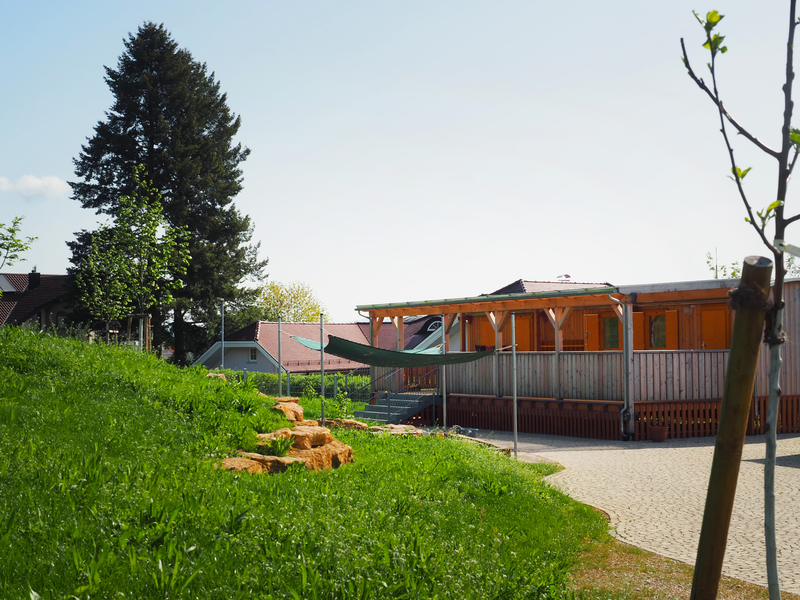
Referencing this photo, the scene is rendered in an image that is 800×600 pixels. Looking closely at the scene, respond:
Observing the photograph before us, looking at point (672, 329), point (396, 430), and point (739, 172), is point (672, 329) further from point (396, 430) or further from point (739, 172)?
point (739, 172)

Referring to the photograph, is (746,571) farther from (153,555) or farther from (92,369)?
(92,369)

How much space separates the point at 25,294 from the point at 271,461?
40.1 m

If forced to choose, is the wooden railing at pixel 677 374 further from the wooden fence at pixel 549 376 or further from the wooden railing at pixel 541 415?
the wooden railing at pixel 541 415

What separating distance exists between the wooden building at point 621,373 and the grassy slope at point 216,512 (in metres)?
6.90

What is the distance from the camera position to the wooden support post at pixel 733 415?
2.07 m

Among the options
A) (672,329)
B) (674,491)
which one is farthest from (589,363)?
(674,491)

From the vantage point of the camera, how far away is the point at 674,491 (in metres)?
8.39

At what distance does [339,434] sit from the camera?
10430 millimetres

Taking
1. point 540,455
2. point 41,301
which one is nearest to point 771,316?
point 540,455

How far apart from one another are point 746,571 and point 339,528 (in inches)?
130

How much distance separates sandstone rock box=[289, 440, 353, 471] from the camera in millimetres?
7117

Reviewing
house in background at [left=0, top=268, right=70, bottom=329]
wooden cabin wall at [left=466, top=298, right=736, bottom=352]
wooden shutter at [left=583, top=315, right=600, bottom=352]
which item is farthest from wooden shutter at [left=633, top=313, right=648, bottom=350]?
house in background at [left=0, top=268, right=70, bottom=329]

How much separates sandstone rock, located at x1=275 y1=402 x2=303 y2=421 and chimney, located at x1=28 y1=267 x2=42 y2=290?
3804 centimetres

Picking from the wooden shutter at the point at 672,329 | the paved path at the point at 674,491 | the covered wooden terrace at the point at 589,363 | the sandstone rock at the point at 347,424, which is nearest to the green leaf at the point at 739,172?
the paved path at the point at 674,491
